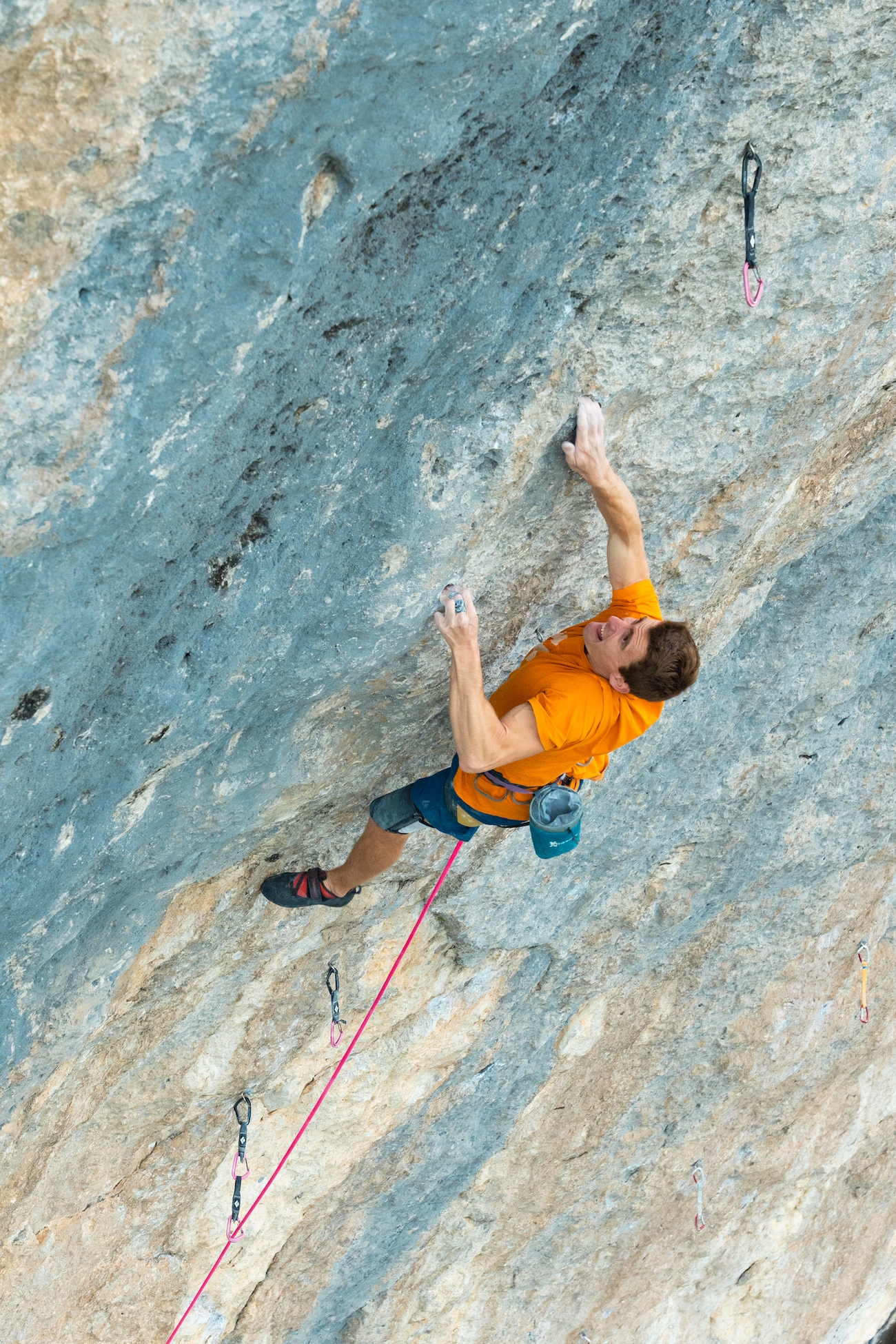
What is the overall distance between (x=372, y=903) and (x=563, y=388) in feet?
7.59

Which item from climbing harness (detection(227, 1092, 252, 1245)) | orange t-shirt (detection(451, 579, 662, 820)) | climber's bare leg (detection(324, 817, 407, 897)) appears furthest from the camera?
climbing harness (detection(227, 1092, 252, 1245))

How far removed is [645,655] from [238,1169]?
3179mm

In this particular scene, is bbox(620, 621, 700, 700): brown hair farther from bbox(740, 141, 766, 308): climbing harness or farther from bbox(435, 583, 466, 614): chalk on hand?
bbox(740, 141, 766, 308): climbing harness

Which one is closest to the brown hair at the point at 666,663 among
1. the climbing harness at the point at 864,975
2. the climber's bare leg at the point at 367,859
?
the climber's bare leg at the point at 367,859

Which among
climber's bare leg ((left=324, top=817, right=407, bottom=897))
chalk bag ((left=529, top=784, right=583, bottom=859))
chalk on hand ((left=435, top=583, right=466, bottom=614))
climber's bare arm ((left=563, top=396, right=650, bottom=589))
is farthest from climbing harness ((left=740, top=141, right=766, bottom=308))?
climber's bare leg ((left=324, top=817, right=407, bottom=897))

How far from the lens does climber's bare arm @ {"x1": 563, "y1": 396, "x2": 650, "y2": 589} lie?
287cm

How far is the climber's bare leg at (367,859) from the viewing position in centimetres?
371

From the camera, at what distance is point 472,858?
4.31 metres

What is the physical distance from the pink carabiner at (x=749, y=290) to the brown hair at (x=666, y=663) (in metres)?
0.89

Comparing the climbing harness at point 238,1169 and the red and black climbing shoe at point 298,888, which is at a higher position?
the red and black climbing shoe at point 298,888

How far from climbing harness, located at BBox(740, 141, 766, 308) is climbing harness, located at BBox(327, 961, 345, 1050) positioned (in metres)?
2.99

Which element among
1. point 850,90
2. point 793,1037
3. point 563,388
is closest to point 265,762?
point 563,388

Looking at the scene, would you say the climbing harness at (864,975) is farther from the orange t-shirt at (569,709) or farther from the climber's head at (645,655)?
the climber's head at (645,655)

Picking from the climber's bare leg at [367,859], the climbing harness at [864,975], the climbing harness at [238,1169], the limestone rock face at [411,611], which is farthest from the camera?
the climbing harness at [864,975]
